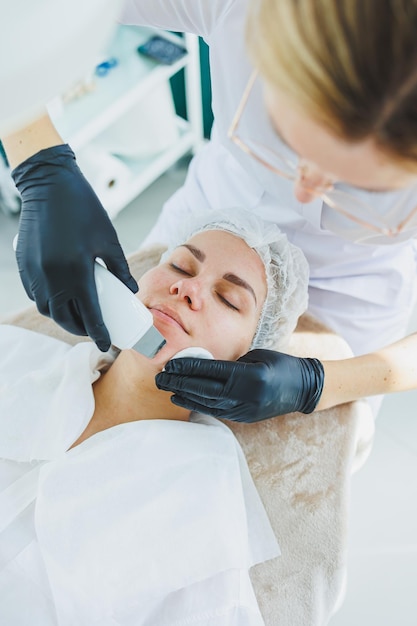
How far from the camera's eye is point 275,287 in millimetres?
1532

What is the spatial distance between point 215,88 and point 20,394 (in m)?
0.84

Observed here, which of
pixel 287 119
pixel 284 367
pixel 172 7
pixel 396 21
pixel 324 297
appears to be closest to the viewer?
pixel 396 21

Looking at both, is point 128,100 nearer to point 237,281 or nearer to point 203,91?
point 203,91

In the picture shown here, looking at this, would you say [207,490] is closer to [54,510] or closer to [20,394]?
[54,510]

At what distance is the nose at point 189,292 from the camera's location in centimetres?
137

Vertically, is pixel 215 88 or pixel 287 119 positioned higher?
pixel 287 119

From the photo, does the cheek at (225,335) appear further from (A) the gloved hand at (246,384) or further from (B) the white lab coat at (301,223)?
(B) the white lab coat at (301,223)

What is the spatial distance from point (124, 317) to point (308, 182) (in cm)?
50

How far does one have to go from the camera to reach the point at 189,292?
1.37 m

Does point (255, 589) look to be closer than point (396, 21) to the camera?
No

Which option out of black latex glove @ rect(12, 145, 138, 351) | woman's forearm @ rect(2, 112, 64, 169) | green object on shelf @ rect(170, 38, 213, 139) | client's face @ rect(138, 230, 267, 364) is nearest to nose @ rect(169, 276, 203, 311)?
client's face @ rect(138, 230, 267, 364)

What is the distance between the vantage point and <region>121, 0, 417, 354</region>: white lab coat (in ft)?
4.31

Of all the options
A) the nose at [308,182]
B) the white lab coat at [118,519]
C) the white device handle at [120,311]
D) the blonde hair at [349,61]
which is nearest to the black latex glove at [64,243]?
the white device handle at [120,311]

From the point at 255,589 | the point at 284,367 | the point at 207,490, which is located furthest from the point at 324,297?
the point at 255,589
